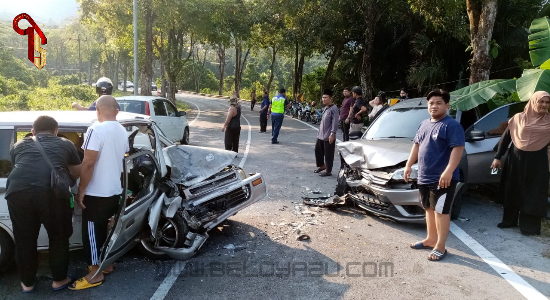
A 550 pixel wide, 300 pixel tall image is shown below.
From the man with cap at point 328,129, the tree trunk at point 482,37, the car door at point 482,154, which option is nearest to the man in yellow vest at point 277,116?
the man with cap at point 328,129

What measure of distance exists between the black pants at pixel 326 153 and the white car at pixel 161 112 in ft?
14.6

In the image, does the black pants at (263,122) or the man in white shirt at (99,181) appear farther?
the black pants at (263,122)

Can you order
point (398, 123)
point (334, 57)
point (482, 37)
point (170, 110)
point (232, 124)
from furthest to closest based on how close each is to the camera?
point (334, 57)
point (170, 110)
point (482, 37)
point (232, 124)
point (398, 123)

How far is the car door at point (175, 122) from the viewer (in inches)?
509

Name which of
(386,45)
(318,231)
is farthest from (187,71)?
(318,231)

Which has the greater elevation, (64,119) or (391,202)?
(64,119)

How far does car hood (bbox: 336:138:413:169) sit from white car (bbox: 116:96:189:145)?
6.20 m

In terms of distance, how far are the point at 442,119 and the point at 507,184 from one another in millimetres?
2017

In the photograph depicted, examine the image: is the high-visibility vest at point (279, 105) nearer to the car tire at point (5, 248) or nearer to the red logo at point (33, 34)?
the car tire at point (5, 248)

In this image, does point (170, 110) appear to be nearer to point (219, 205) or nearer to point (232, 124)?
point (232, 124)

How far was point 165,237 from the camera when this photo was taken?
4.74m

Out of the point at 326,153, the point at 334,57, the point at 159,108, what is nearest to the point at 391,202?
the point at 326,153

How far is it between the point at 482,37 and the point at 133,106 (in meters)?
9.25

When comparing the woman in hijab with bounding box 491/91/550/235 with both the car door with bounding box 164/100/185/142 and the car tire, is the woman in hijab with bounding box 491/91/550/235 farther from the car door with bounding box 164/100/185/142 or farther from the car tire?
the car door with bounding box 164/100/185/142
